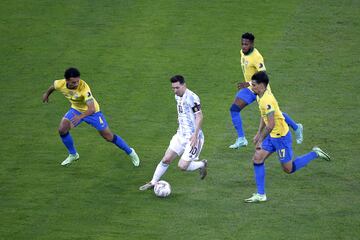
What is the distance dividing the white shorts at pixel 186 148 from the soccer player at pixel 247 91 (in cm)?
216

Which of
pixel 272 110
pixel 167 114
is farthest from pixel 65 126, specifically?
pixel 272 110

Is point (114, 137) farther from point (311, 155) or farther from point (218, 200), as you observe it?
point (311, 155)

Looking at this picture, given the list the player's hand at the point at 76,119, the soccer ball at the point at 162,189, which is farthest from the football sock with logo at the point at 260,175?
the player's hand at the point at 76,119

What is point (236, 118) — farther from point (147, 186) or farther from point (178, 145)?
point (147, 186)

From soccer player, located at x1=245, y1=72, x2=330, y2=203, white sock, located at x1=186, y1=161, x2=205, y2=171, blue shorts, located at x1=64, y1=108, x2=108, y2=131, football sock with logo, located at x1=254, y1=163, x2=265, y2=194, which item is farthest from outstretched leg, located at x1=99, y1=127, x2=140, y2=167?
football sock with logo, located at x1=254, y1=163, x2=265, y2=194

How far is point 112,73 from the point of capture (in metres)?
22.4

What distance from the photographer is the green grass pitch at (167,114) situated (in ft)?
48.1

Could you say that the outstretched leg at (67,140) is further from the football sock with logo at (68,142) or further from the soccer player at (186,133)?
the soccer player at (186,133)

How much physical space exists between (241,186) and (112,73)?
7.46 m

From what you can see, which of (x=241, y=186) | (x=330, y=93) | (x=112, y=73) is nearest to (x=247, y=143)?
(x=241, y=186)

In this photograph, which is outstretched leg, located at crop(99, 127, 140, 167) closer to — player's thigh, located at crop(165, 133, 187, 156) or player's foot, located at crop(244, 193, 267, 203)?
player's thigh, located at crop(165, 133, 187, 156)

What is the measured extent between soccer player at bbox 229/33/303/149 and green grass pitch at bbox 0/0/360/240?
369mm

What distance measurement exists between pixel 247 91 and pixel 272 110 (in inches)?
123

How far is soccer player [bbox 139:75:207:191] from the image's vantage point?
15367 millimetres
